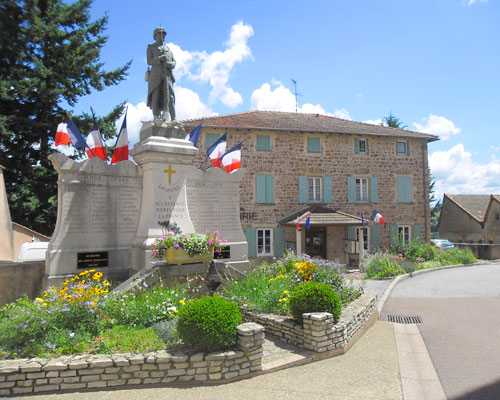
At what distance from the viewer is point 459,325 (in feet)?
24.0

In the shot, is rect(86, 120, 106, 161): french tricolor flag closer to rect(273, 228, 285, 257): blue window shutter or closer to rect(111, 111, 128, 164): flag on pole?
rect(111, 111, 128, 164): flag on pole

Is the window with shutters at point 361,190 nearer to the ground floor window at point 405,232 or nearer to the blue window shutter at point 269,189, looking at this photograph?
the ground floor window at point 405,232

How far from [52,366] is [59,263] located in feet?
10.8

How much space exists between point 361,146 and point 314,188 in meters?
3.70

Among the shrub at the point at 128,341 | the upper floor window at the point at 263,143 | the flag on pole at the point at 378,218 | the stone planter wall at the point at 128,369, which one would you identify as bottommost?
the stone planter wall at the point at 128,369

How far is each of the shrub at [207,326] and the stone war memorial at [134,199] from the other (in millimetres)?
2834

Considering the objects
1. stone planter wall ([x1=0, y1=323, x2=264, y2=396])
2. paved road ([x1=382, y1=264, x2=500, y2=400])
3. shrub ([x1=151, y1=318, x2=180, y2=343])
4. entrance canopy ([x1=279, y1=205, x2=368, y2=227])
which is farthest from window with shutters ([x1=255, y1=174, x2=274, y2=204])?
stone planter wall ([x1=0, y1=323, x2=264, y2=396])

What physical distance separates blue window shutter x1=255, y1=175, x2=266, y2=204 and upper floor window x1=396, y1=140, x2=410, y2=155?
27.4 feet

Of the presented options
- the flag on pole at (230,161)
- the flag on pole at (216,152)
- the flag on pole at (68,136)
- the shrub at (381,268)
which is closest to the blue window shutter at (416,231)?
the shrub at (381,268)

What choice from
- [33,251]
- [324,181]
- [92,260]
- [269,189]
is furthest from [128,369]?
[324,181]

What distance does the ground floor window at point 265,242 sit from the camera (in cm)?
1873

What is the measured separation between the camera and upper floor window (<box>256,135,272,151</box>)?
1897cm

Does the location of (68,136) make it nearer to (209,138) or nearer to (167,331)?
(167,331)

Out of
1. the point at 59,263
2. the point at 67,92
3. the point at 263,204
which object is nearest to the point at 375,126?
the point at 263,204
